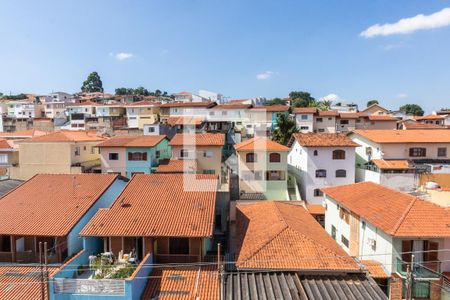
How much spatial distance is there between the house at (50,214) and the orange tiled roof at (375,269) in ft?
45.4

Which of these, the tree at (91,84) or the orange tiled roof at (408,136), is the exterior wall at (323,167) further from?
the tree at (91,84)

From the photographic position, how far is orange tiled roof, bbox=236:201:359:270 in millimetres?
13008

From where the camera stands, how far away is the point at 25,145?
97.4ft

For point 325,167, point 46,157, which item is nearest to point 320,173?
point 325,167

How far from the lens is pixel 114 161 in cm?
2953

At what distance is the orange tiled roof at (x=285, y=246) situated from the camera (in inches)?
512

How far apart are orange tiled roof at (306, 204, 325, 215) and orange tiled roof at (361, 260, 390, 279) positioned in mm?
9381

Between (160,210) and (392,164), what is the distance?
20.9 meters

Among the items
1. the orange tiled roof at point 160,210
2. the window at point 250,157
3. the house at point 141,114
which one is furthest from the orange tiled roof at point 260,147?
the house at point 141,114

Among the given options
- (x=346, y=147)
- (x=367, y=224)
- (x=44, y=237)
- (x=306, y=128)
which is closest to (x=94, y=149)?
(x=44, y=237)

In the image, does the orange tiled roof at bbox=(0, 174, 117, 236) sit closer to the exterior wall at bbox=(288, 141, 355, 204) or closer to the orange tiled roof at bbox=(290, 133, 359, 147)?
the exterior wall at bbox=(288, 141, 355, 204)

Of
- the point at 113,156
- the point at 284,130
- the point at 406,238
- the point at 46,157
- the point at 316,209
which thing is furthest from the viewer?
the point at 284,130

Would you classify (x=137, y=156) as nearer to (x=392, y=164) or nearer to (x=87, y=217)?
(x=87, y=217)

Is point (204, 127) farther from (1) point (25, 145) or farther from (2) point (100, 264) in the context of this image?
(2) point (100, 264)
